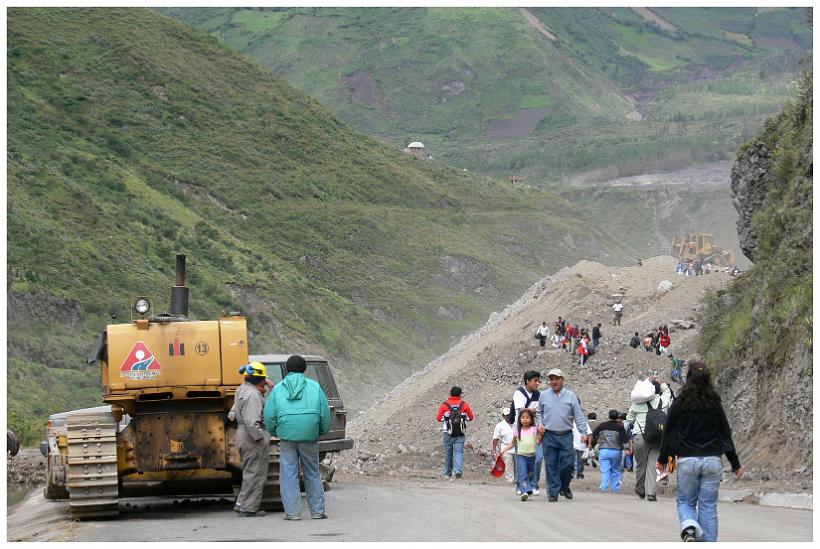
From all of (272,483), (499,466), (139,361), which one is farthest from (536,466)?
(139,361)

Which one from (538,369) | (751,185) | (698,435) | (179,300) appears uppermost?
(751,185)

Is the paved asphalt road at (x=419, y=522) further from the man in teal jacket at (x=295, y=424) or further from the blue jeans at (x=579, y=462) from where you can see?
the blue jeans at (x=579, y=462)

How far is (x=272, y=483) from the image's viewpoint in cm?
1505

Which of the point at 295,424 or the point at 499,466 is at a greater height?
the point at 295,424

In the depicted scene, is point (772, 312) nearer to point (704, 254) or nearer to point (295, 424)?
point (295, 424)

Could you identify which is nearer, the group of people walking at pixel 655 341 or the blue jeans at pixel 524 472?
the blue jeans at pixel 524 472

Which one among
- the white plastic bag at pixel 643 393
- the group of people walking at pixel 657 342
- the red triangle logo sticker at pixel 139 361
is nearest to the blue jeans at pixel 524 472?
the white plastic bag at pixel 643 393

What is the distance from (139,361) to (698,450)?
22.4 ft

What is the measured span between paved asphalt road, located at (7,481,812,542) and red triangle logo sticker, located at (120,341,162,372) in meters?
1.67

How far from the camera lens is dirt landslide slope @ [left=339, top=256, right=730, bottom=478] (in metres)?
32.8

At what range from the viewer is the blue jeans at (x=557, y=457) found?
16984 mm

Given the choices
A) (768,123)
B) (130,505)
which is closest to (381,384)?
(768,123)

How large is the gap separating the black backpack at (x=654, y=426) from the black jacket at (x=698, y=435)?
6.05m

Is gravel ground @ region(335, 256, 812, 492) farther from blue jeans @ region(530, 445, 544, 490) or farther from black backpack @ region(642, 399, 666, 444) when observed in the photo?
blue jeans @ region(530, 445, 544, 490)
